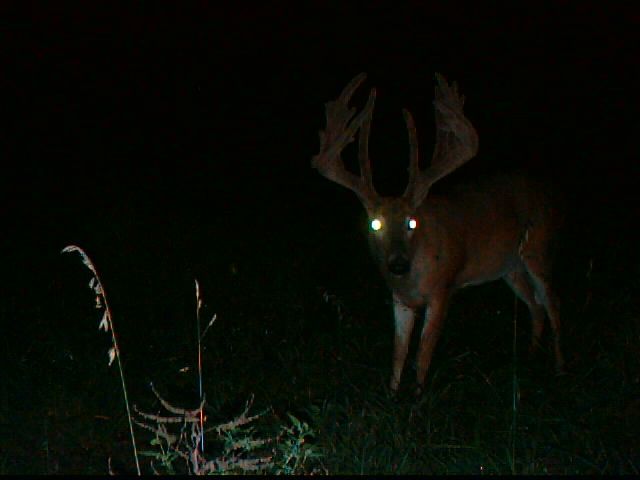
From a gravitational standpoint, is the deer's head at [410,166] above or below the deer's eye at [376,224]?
above

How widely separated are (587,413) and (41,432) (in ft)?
9.13

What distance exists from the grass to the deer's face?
539mm

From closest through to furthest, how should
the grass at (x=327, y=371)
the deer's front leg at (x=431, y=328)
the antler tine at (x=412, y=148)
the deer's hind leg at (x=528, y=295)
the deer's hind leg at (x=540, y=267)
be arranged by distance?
the grass at (x=327, y=371)
the antler tine at (x=412, y=148)
the deer's front leg at (x=431, y=328)
the deer's hind leg at (x=540, y=267)
the deer's hind leg at (x=528, y=295)

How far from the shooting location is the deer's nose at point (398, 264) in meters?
7.38

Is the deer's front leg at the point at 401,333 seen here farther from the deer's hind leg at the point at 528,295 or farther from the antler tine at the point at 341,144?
the deer's hind leg at the point at 528,295

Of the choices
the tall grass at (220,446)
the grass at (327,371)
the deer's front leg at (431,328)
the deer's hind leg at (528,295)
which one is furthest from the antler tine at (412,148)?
the tall grass at (220,446)

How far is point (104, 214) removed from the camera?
38.5 feet

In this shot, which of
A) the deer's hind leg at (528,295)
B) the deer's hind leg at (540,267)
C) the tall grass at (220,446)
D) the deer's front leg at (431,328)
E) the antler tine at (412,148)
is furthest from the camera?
the deer's hind leg at (528,295)

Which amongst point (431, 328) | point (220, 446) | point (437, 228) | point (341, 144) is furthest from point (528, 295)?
point (220, 446)

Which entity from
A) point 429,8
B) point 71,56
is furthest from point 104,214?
point 429,8

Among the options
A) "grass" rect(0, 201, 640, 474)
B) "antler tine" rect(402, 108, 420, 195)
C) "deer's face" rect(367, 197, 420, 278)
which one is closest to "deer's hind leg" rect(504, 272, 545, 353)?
"grass" rect(0, 201, 640, 474)

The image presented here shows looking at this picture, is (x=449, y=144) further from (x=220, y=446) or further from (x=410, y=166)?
(x=220, y=446)

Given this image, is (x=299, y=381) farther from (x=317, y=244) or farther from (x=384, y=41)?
(x=384, y=41)

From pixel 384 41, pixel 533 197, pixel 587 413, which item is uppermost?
pixel 384 41
